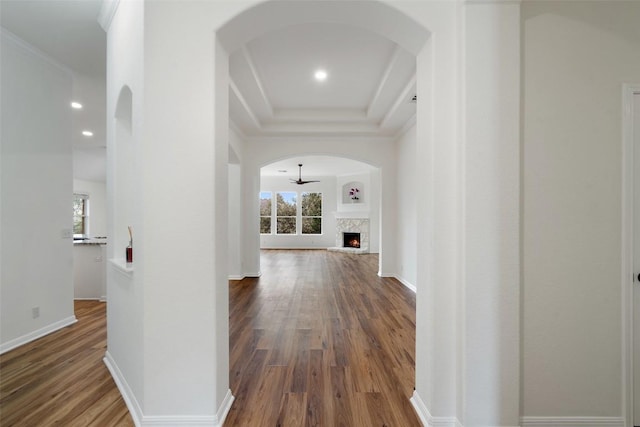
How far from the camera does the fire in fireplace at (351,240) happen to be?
10219 mm

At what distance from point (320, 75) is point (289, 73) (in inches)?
15.8

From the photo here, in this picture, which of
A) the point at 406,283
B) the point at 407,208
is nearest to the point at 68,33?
the point at 407,208

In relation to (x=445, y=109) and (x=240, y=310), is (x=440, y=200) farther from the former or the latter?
(x=240, y=310)

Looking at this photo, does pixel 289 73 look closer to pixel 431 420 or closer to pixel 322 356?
pixel 322 356

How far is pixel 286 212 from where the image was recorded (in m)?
11.0

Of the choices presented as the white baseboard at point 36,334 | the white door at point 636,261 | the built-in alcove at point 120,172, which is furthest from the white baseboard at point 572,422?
the white baseboard at point 36,334

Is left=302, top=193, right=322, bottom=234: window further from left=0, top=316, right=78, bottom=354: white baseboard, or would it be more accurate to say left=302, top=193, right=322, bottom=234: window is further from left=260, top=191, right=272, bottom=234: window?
left=0, top=316, right=78, bottom=354: white baseboard

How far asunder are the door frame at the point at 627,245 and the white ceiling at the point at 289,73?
1837mm

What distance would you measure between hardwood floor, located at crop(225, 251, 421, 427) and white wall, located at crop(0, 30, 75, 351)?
204cm

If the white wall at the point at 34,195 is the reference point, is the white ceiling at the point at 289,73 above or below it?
above

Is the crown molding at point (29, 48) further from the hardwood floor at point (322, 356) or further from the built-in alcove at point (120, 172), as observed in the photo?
the hardwood floor at point (322, 356)

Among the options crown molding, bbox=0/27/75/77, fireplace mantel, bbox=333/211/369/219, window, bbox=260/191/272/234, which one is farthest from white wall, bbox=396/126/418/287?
window, bbox=260/191/272/234

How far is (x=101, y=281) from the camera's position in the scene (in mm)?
4047

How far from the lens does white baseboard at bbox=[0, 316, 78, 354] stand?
8.50ft
